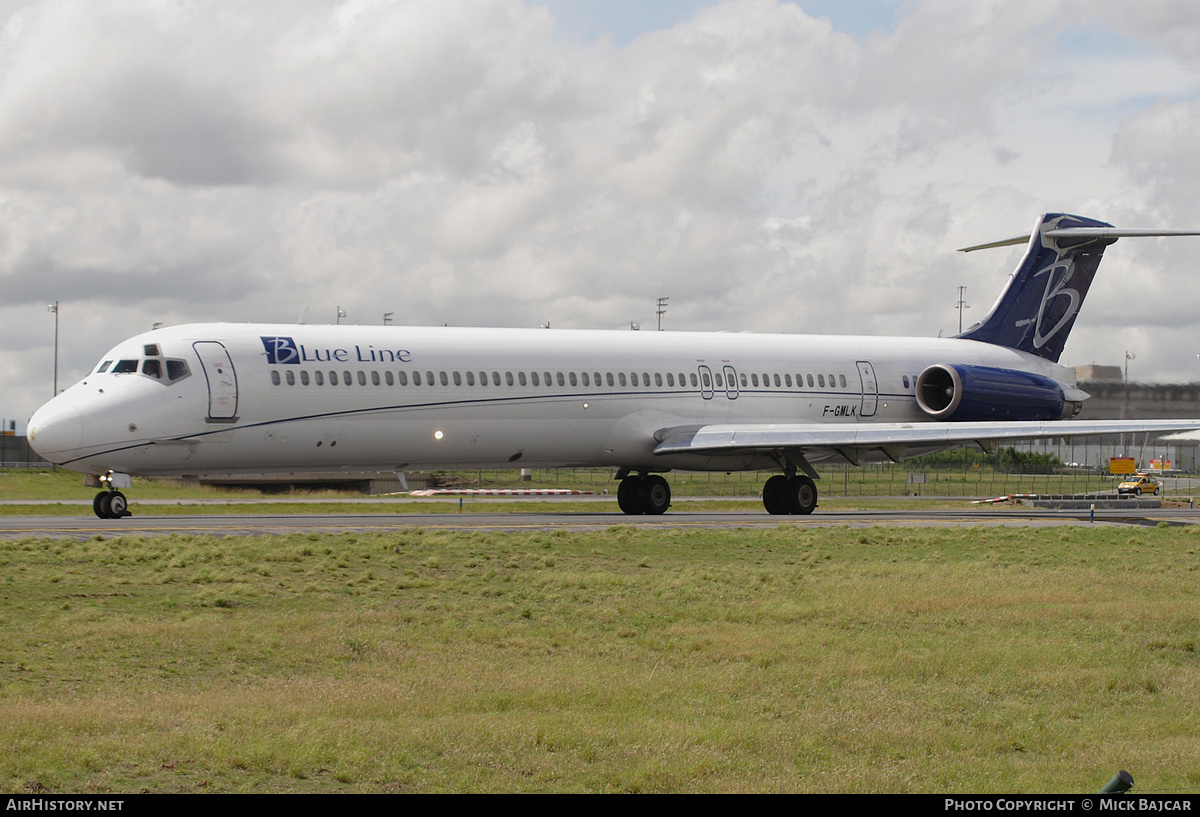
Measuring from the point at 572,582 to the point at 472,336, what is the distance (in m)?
14.6

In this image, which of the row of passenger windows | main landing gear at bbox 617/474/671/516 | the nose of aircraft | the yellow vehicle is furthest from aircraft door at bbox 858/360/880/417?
the yellow vehicle

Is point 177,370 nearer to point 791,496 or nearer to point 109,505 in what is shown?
point 109,505

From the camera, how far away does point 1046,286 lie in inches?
1615

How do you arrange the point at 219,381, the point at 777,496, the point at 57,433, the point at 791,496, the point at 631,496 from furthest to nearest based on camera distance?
the point at 631,496 < the point at 777,496 < the point at 791,496 < the point at 219,381 < the point at 57,433

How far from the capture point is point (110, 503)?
89.9ft

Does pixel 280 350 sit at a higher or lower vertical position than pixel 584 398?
higher

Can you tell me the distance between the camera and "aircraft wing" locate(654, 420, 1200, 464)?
106 ft

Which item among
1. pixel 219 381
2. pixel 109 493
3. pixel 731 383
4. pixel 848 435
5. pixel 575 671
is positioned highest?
pixel 731 383

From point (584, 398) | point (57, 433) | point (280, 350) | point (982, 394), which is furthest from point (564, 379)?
point (982, 394)

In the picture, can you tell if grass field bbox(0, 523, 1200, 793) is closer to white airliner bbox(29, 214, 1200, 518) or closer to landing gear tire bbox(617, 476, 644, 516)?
white airliner bbox(29, 214, 1200, 518)

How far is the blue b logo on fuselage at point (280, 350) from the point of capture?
28.2 meters

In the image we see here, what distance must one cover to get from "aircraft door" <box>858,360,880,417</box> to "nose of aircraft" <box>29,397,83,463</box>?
2137cm

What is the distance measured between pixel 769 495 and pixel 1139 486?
40.5 metres
